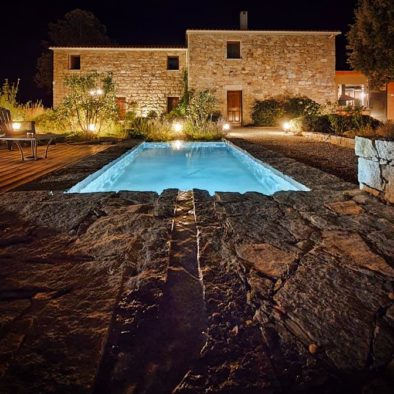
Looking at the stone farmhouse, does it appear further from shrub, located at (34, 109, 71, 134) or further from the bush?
shrub, located at (34, 109, 71, 134)

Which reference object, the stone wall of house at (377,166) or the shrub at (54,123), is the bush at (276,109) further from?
the stone wall of house at (377,166)

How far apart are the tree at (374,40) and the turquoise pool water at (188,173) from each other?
16.9ft

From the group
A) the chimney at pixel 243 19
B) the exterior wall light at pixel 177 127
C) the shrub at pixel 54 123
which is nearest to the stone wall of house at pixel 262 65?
the chimney at pixel 243 19

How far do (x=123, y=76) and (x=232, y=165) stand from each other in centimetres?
1207

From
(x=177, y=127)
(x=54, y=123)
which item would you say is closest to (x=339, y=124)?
(x=177, y=127)

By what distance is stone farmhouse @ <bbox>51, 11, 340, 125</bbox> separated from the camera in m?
17.1

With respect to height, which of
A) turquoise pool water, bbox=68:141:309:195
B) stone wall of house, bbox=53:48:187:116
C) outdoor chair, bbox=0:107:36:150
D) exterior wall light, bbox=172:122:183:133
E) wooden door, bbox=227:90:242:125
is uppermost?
stone wall of house, bbox=53:48:187:116

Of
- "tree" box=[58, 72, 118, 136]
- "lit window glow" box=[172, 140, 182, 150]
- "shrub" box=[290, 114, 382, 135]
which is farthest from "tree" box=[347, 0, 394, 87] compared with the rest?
"tree" box=[58, 72, 118, 136]

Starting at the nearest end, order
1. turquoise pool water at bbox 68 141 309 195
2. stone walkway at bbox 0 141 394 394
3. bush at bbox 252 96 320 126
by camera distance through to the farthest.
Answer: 1. stone walkway at bbox 0 141 394 394
2. turquoise pool water at bbox 68 141 309 195
3. bush at bbox 252 96 320 126

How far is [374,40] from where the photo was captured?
33.7 ft

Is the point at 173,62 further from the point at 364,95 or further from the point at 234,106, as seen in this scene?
the point at 364,95

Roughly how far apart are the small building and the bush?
2005mm

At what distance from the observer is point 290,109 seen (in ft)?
56.0

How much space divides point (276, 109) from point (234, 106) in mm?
2048
